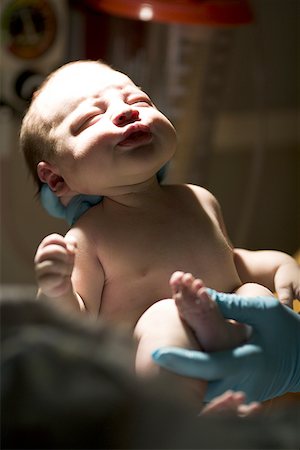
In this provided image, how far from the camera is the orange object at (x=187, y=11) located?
1.63 metres

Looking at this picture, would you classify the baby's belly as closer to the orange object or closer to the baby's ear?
the baby's ear

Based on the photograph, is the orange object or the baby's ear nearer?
the baby's ear

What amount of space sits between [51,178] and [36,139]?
0.05 m

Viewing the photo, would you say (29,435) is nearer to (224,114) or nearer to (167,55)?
(167,55)

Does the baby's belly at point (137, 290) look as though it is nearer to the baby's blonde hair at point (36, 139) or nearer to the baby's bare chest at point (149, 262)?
the baby's bare chest at point (149, 262)

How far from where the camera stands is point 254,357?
2.43 ft

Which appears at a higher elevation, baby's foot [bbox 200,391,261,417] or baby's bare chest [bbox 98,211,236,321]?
baby's foot [bbox 200,391,261,417]

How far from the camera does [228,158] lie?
7.88ft

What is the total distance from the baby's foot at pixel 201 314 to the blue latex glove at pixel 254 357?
0.01 metres

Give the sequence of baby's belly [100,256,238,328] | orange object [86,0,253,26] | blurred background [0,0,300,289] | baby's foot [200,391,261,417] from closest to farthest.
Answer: baby's foot [200,391,261,417] < baby's belly [100,256,238,328] < orange object [86,0,253,26] < blurred background [0,0,300,289]

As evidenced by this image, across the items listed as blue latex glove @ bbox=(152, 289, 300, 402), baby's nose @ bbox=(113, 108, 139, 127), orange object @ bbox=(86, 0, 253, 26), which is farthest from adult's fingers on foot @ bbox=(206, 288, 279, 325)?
orange object @ bbox=(86, 0, 253, 26)

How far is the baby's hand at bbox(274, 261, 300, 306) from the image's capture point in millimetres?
918

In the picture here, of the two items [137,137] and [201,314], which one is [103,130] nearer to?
[137,137]

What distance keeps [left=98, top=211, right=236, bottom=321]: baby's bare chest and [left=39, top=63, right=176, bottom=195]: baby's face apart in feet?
0.20
